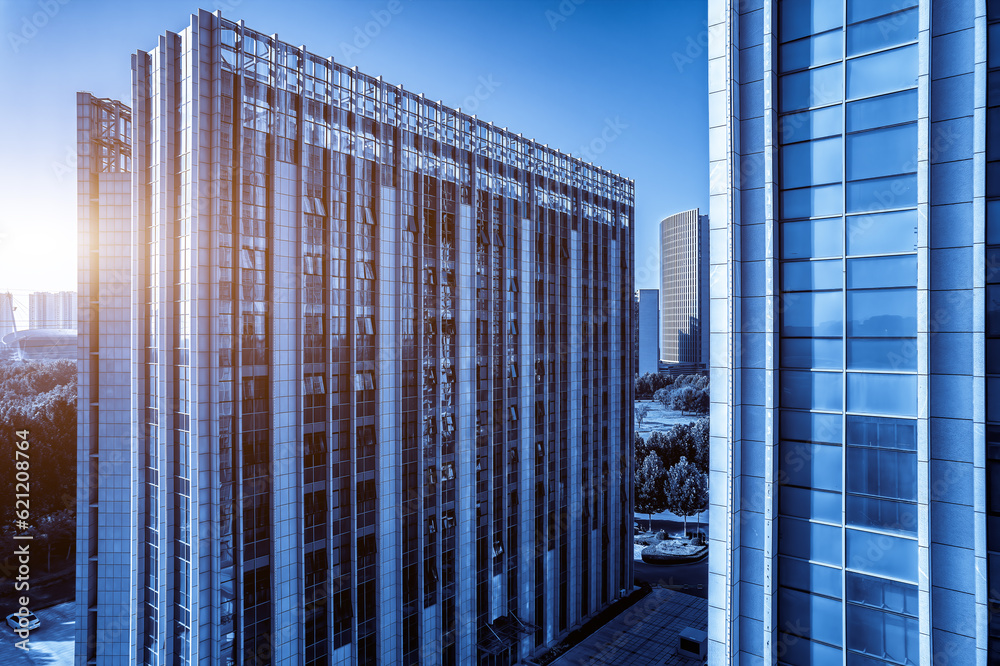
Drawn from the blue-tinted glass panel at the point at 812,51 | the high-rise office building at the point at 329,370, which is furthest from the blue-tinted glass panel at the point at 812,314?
the high-rise office building at the point at 329,370

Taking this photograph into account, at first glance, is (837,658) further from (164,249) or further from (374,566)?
(164,249)

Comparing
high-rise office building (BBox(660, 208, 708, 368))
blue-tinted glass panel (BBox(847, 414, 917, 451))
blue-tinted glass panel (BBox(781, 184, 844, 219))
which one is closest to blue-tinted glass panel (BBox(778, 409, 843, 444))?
blue-tinted glass panel (BBox(847, 414, 917, 451))

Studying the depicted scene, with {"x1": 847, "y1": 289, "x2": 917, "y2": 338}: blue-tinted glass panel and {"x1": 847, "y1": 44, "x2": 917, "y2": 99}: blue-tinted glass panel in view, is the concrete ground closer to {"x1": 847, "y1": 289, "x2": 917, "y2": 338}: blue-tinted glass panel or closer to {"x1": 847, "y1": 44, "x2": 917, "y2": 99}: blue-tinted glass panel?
{"x1": 847, "y1": 289, "x2": 917, "y2": 338}: blue-tinted glass panel

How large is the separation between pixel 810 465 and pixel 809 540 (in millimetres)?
2051

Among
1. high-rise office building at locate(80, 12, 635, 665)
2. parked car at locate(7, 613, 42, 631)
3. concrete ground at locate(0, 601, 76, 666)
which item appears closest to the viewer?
high-rise office building at locate(80, 12, 635, 665)

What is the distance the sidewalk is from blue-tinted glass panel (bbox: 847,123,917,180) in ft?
120

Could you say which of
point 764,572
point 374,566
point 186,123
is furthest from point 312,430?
point 764,572

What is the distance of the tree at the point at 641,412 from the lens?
10082cm

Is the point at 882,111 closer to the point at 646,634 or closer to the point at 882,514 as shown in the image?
the point at 882,514

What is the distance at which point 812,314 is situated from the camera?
47.8ft

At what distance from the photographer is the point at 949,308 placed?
41.5 ft

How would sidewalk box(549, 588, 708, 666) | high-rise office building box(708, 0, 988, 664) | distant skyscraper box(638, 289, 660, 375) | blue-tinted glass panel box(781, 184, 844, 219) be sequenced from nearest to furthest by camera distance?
high-rise office building box(708, 0, 988, 664), blue-tinted glass panel box(781, 184, 844, 219), sidewalk box(549, 588, 708, 666), distant skyscraper box(638, 289, 660, 375)

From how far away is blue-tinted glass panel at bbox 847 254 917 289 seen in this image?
13.2 metres

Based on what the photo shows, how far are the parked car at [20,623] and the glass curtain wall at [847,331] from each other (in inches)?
2004
